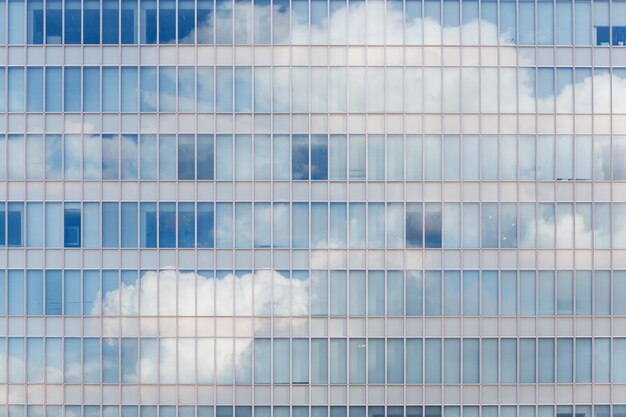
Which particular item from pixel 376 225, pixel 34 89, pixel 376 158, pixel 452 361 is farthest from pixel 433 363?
pixel 34 89

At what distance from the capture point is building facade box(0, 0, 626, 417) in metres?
21.7

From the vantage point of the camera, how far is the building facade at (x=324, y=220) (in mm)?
21672

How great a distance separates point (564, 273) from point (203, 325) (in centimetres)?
1594

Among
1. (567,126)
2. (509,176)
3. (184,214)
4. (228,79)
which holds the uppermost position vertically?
(228,79)

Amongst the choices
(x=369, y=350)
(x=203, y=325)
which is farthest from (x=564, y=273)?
(x=203, y=325)

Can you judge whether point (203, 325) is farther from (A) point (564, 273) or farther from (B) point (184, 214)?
(A) point (564, 273)

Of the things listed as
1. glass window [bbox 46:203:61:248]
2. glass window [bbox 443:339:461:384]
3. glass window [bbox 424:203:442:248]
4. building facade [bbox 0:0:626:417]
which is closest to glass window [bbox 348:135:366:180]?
building facade [bbox 0:0:626:417]

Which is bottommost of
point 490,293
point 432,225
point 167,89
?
point 490,293

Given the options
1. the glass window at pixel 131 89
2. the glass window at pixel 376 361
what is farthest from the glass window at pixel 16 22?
the glass window at pixel 376 361

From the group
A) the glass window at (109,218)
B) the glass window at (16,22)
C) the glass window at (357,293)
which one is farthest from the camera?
the glass window at (16,22)

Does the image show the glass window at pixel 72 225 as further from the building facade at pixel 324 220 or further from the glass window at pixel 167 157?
the glass window at pixel 167 157

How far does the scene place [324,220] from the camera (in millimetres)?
21719

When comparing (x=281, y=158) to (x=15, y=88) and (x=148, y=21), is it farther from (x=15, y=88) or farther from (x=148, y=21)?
(x=15, y=88)

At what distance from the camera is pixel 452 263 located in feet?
71.3
